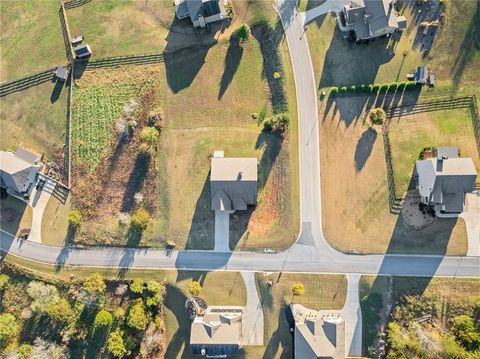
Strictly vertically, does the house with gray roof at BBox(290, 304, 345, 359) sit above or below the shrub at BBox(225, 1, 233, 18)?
below

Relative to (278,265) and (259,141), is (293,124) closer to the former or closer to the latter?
(259,141)

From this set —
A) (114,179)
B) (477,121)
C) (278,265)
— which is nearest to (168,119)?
(114,179)

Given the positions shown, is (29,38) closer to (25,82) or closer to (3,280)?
(25,82)

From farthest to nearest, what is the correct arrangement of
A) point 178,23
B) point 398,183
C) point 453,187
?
point 178,23 → point 398,183 → point 453,187

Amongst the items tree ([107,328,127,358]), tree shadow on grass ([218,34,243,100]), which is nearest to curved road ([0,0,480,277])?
tree shadow on grass ([218,34,243,100])

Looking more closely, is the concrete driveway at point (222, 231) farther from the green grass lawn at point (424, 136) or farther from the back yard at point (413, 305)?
the green grass lawn at point (424, 136)

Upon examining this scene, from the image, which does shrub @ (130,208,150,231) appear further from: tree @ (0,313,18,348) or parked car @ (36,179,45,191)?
tree @ (0,313,18,348)

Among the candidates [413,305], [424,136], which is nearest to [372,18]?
[424,136]
